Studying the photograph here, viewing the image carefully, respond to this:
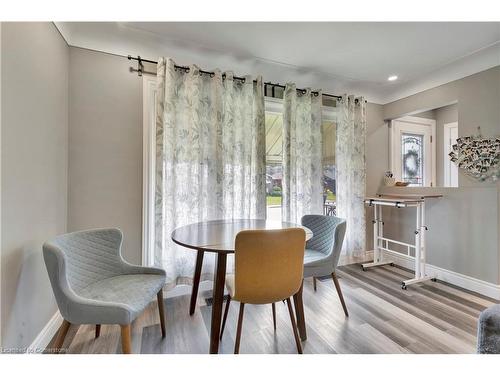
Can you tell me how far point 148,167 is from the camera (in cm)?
216

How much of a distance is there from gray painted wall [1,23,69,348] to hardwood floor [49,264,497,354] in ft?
1.53

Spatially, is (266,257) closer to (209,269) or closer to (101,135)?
(209,269)

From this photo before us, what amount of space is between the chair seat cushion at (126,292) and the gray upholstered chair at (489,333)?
157cm

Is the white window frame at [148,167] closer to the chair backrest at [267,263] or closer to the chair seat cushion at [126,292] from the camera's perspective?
the chair seat cushion at [126,292]

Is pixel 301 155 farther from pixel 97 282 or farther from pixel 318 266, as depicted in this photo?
pixel 97 282

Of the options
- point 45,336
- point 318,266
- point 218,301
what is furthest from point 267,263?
point 45,336

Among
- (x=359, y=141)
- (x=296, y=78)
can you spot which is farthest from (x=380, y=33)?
(x=359, y=141)

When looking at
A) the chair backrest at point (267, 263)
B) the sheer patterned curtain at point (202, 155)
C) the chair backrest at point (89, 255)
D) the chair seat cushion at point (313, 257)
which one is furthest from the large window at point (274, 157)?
the chair backrest at point (89, 255)

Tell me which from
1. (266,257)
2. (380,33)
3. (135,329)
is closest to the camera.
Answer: (266,257)

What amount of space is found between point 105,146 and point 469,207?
3.75 m

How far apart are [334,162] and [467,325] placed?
6.39 feet

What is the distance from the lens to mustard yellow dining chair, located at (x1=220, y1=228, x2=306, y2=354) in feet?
4.05

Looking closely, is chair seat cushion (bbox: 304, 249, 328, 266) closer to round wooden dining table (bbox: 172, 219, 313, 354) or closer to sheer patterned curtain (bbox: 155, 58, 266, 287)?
round wooden dining table (bbox: 172, 219, 313, 354)
